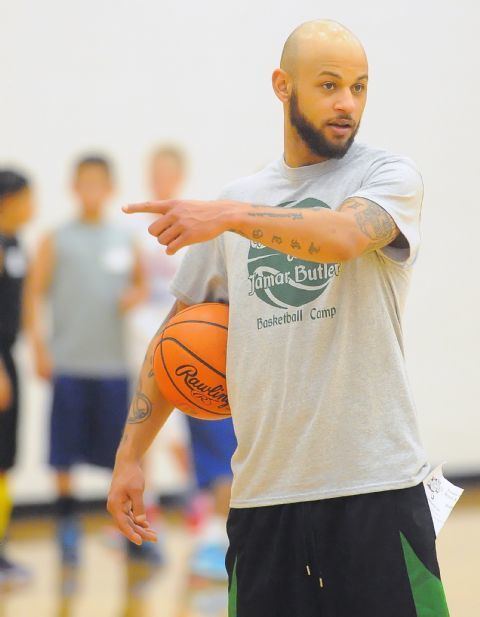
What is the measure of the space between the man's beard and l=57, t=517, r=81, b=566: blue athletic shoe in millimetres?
3582

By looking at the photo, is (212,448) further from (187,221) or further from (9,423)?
(187,221)

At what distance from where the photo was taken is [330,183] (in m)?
2.32

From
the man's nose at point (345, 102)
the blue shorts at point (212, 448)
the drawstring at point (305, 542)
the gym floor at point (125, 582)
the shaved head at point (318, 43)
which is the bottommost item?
the gym floor at point (125, 582)

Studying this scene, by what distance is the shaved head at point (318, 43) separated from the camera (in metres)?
2.26

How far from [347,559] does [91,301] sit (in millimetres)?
3674

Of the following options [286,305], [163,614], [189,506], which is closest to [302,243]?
[286,305]

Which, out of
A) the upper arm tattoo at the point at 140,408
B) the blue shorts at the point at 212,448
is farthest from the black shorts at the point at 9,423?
the upper arm tattoo at the point at 140,408

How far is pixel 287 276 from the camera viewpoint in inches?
90.7

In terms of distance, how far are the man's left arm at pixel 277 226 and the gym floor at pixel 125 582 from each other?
266cm

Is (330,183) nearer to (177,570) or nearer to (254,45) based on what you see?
(177,570)

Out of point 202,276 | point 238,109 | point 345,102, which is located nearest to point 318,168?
point 345,102

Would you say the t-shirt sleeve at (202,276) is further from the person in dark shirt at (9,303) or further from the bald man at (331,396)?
the person in dark shirt at (9,303)

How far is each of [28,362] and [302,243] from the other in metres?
4.73

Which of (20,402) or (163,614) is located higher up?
(20,402)
